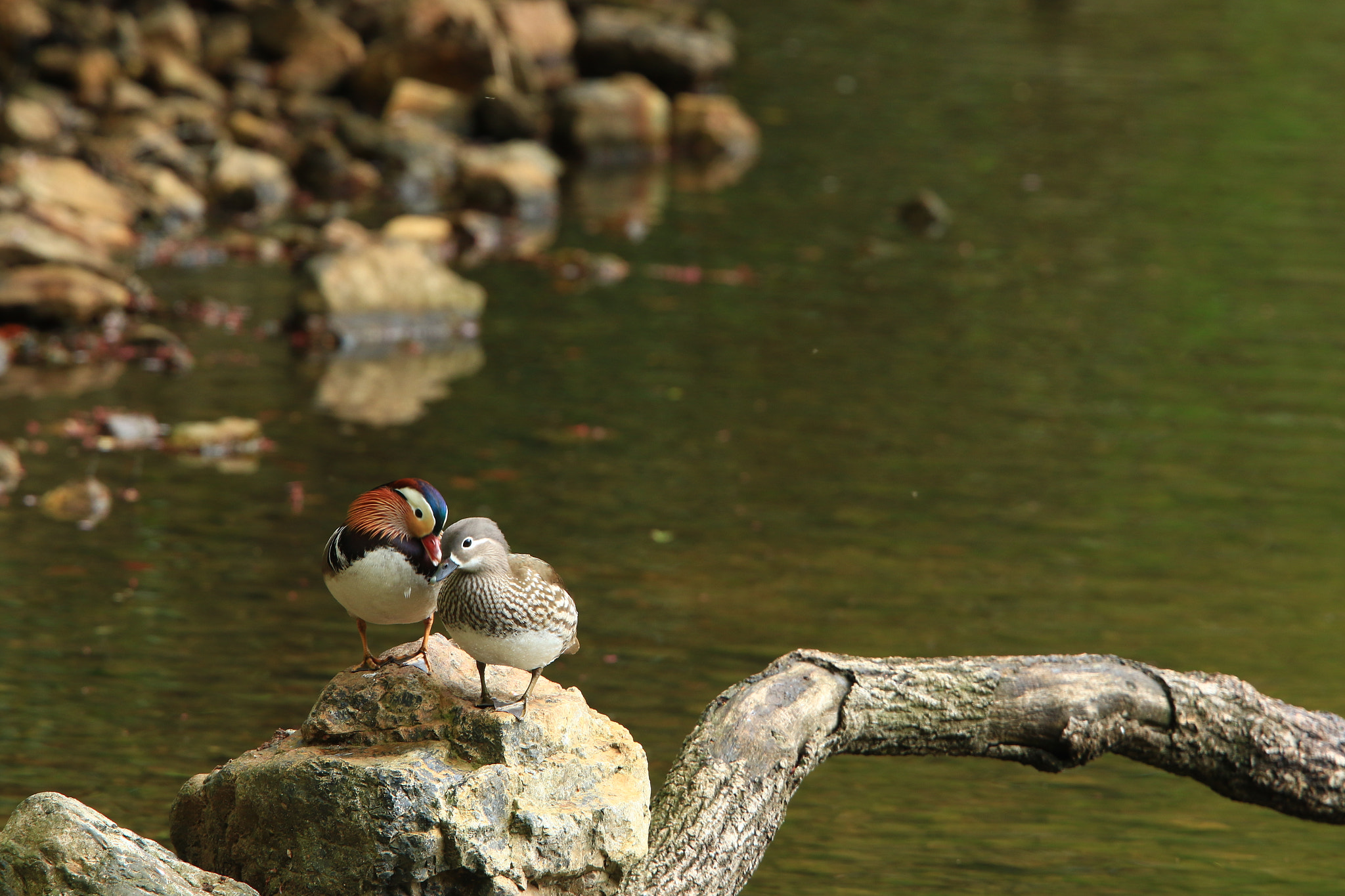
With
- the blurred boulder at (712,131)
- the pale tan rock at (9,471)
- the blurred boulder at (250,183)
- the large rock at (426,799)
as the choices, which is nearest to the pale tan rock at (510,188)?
the blurred boulder at (250,183)

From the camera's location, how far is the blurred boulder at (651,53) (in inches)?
1047

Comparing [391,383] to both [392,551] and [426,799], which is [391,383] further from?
[426,799]

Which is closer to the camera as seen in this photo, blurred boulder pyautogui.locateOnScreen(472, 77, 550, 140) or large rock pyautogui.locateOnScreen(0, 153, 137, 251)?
large rock pyautogui.locateOnScreen(0, 153, 137, 251)

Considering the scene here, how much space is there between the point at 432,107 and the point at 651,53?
181 inches

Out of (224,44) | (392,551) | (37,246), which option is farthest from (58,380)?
(224,44)

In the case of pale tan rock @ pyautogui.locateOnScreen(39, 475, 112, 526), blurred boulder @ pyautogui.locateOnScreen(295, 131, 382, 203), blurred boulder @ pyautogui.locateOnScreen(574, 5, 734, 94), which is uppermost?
A: blurred boulder @ pyautogui.locateOnScreen(574, 5, 734, 94)

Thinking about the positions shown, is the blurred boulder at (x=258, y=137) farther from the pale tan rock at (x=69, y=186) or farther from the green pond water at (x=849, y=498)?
the green pond water at (x=849, y=498)

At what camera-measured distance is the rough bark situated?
573cm

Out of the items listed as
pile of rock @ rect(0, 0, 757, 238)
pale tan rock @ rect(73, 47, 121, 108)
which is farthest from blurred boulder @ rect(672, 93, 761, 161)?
pale tan rock @ rect(73, 47, 121, 108)

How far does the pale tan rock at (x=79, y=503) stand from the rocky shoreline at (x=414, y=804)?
6.07m

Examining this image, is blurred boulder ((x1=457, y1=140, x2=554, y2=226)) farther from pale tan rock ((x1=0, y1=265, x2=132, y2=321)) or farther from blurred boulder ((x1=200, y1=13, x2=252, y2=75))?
pale tan rock ((x1=0, y1=265, x2=132, y2=321))

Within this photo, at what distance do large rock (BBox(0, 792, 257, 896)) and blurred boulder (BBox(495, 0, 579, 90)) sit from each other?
970 inches

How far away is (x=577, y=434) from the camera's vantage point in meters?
13.3

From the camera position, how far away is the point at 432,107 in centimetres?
2403
